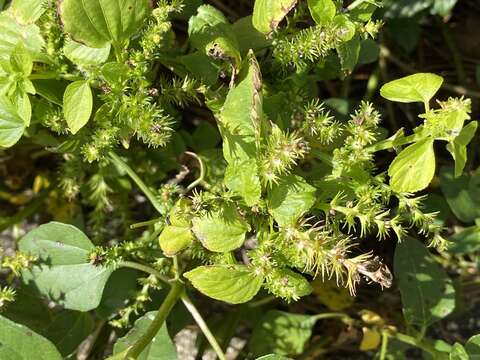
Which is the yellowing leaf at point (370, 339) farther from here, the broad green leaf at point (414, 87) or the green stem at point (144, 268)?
the broad green leaf at point (414, 87)

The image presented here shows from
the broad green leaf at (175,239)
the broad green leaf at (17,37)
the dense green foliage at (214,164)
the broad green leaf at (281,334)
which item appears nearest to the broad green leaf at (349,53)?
the dense green foliage at (214,164)

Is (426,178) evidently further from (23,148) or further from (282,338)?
(23,148)

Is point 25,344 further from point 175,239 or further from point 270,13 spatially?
point 270,13

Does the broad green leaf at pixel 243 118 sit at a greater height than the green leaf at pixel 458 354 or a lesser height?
greater

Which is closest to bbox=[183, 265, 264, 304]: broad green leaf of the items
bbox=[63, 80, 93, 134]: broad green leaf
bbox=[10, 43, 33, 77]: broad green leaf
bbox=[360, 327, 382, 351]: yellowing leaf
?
bbox=[63, 80, 93, 134]: broad green leaf

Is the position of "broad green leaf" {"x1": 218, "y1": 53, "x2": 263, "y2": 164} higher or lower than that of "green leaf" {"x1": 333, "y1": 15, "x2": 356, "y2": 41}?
lower

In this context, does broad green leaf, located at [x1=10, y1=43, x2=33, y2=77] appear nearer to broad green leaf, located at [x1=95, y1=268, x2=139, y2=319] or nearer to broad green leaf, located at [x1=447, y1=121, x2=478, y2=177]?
broad green leaf, located at [x1=95, y1=268, x2=139, y2=319]
